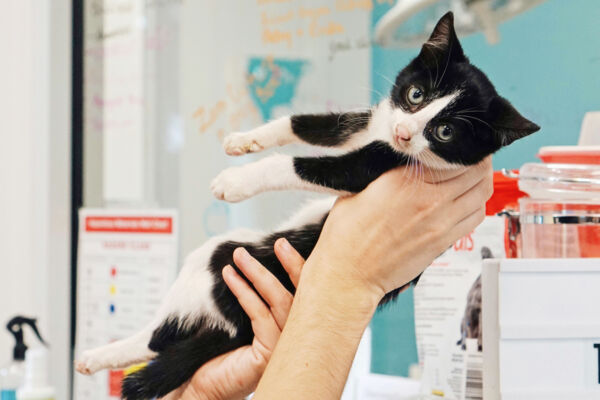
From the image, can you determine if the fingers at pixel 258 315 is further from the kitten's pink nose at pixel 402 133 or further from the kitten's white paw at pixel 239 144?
the kitten's pink nose at pixel 402 133

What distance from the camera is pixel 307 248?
97 centimetres

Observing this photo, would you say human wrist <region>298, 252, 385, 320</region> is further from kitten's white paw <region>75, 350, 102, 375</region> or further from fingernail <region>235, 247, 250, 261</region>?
kitten's white paw <region>75, 350, 102, 375</region>

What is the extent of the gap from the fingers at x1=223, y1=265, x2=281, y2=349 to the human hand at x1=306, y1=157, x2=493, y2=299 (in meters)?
0.13

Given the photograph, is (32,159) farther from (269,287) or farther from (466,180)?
(466,180)

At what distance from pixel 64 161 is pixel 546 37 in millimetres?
1223

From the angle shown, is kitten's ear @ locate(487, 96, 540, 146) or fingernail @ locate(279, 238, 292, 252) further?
fingernail @ locate(279, 238, 292, 252)

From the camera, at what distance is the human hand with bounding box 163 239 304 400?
925mm

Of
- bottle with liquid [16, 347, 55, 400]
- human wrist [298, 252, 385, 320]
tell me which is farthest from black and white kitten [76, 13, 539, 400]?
bottle with liquid [16, 347, 55, 400]

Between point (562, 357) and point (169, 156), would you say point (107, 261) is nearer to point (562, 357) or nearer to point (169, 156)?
point (169, 156)

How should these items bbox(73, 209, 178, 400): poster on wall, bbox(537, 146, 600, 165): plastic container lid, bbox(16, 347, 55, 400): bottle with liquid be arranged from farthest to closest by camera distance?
bbox(73, 209, 178, 400): poster on wall, bbox(16, 347, 55, 400): bottle with liquid, bbox(537, 146, 600, 165): plastic container lid

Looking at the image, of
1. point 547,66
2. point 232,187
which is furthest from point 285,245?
point 547,66

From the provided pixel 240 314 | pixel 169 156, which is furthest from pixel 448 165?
pixel 169 156

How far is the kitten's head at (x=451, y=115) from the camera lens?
83 centimetres

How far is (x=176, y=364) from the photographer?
3.01 ft
